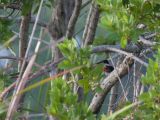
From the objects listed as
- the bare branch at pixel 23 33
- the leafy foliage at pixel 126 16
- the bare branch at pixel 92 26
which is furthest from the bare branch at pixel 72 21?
the leafy foliage at pixel 126 16

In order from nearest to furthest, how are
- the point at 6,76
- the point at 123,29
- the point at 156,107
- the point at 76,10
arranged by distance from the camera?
the point at 156,107
the point at 123,29
the point at 6,76
the point at 76,10

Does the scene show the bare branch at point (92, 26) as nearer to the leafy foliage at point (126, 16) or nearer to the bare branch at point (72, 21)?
the bare branch at point (72, 21)

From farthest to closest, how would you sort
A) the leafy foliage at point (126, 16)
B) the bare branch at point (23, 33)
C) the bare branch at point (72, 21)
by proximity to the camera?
the bare branch at point (23, 33) → the bare branch at point (72, 21) → the leafy foliage at point (126, 16)

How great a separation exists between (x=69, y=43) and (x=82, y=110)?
31 centimetres

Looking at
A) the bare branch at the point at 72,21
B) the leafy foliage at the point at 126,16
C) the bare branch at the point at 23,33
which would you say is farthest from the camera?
the bare branch at the point at 23,33

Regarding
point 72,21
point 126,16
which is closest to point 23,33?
point 72,21

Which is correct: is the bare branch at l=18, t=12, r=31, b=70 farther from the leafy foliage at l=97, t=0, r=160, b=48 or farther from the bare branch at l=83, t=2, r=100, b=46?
the leafy foliage at l=97, t=0, r=160, b=48

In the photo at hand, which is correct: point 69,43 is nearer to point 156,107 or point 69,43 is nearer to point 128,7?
point 128,7

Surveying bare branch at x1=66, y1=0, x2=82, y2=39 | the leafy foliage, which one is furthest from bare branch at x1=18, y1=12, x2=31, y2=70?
the leafy foliage

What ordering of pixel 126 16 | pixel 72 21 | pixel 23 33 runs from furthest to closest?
pixel 23 33
pixel 72 21
pixel 126 16

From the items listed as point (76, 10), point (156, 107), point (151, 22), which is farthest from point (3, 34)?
point (156, 107)

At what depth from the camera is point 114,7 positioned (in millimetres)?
1545

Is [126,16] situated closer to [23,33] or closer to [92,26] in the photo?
[92,26]

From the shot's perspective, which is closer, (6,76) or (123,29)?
(123,29)
